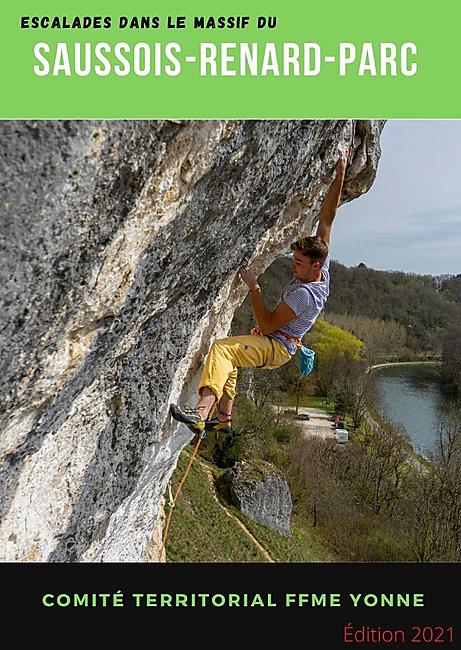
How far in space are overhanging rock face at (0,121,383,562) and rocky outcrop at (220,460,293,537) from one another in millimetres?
9893

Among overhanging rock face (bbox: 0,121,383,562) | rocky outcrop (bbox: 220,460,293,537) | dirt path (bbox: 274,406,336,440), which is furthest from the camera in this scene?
dirt path (bbox: 274,406,336,440)

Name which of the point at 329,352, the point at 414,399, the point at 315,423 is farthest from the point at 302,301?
the point at 414,399

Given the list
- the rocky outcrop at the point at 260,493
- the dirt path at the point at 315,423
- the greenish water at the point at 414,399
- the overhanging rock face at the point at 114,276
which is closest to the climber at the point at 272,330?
the overhanging rock face at the point at 114,276

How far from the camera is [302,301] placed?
451 centimetres

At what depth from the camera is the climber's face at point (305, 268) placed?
14.8 feet

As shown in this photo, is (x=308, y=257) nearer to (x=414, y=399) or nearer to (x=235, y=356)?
(x=235, y=356)

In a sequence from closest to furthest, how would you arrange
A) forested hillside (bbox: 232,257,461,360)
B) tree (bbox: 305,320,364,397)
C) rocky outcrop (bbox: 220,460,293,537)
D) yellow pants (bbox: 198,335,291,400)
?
yellow pants (bbox: 198,335,291,400)
rocky outcrop (bbox: 220,460,293,537)
tree (bbox: 305,320,364,397)
forested hillside (bbox: 232,257,461,360)

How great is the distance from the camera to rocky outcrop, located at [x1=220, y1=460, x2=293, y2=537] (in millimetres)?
15469

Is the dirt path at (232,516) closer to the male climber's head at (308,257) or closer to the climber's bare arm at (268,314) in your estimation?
the climber's bare arm at (268,314)

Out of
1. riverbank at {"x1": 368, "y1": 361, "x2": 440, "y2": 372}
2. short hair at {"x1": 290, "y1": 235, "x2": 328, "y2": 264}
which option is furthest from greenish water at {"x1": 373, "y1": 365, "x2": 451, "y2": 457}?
short hair at {"x1": 290, "y1": 235, "x2": 328, "y2": 264}

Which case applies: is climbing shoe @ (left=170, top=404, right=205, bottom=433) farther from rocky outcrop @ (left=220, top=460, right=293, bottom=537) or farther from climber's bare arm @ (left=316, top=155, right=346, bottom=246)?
rocky outcrop @ (left=220, top=460, right=293, bottom=537)
